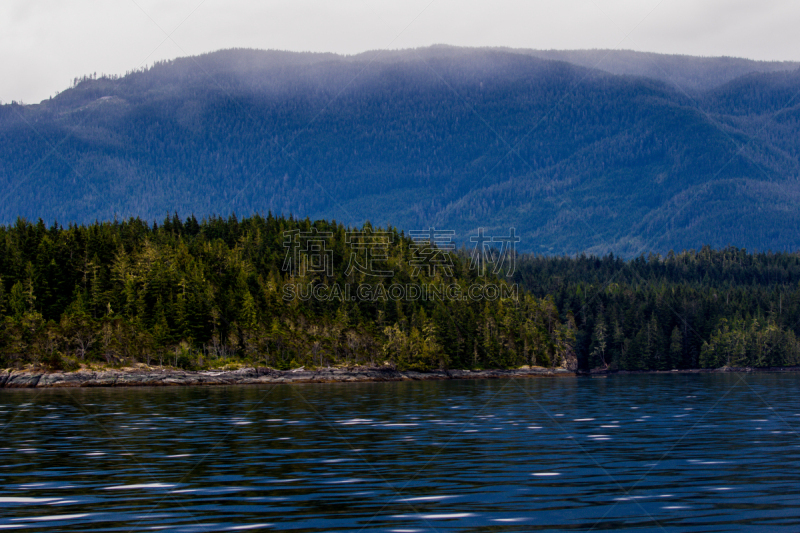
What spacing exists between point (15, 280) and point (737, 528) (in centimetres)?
17871

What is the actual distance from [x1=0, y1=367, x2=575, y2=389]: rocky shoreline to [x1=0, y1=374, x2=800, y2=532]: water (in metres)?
82.0

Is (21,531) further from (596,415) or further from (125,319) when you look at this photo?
(125,319)

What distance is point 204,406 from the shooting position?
75.4 metres

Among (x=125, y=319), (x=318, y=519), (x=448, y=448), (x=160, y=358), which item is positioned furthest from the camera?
(x=125, y=319)

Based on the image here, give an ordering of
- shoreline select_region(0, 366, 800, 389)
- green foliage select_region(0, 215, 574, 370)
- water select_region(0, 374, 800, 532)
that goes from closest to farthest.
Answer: water select_region(0, 374, 800, 532)
shoreline select_region(0, 366, 800, 389)
green foliage select_region(0, 215, 574, 370)

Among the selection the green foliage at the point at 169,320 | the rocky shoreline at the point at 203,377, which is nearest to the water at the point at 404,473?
the rocky shoreline at the point at 203,377

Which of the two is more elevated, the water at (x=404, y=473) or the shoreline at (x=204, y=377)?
the water at (x=404, y=473)

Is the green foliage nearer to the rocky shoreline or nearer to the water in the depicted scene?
the rocky shoreline

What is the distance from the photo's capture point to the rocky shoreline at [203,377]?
136 meters

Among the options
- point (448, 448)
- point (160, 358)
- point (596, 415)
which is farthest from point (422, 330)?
point (448, 448)

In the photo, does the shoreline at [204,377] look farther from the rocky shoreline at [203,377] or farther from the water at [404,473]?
the water at [404,473]

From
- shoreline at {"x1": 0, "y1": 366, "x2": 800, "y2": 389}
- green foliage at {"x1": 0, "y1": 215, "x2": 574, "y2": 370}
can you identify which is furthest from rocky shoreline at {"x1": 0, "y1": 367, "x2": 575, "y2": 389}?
green foliage at {"x1": 0, "y1": 215, "x2": 574, "y2": 370}

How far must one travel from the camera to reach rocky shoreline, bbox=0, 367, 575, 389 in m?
136

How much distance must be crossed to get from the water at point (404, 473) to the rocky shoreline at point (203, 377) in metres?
82.0
